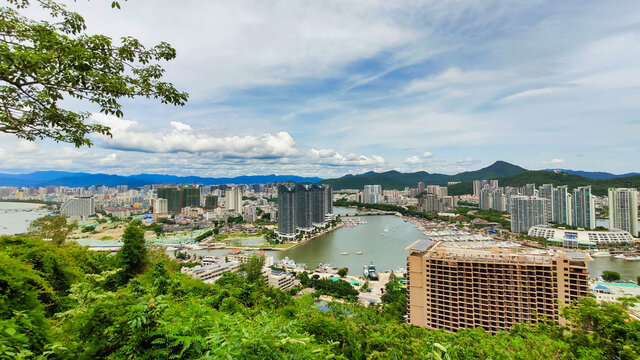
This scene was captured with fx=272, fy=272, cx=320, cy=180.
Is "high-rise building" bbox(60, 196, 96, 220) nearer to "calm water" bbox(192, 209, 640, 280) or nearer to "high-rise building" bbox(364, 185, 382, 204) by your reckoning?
"calm water" bbox(192, 209, 640, 280)

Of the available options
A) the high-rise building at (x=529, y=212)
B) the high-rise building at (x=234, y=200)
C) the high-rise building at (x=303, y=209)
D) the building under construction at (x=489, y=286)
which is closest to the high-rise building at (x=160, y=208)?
the high-rise building at (x=234, y=200)

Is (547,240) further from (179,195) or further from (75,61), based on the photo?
(179,195)

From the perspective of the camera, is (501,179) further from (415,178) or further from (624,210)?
(415,178)

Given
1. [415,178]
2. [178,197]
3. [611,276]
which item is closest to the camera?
[611,276]

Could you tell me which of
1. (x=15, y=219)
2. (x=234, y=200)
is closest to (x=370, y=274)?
(x=234, y=200)

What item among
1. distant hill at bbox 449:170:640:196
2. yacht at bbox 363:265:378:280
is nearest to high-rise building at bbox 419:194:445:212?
distant hill at bbox 449:170:640:196

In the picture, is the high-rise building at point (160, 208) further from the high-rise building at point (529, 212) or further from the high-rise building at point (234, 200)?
the high-rise building at point (529, 212)
